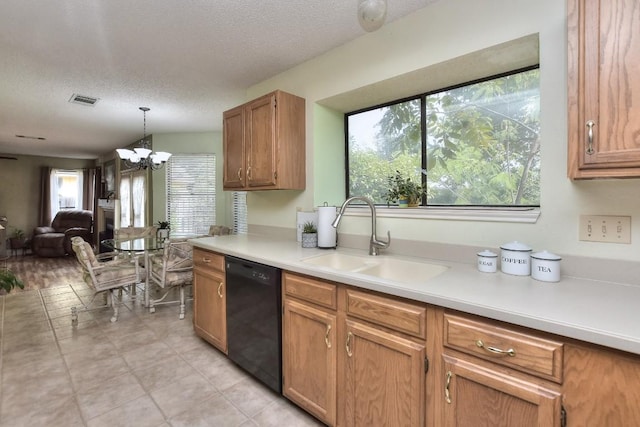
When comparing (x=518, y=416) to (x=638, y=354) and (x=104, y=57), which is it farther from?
(x=104, y=57)

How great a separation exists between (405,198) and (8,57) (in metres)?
3.31

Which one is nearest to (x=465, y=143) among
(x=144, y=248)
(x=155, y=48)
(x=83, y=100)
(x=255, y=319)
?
(x=255, y=319)

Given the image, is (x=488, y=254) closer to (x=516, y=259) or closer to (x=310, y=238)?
(x=516, y=259)

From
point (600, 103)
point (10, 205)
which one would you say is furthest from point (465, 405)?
point (10, 205)

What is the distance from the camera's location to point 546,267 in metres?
1.33

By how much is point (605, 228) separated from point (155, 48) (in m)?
3.00

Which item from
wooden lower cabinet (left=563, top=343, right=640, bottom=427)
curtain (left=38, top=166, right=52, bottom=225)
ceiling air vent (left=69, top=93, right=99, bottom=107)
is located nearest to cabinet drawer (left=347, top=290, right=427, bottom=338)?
wooden lower cabinet (left=563, top=343, right=640, bottom=427)

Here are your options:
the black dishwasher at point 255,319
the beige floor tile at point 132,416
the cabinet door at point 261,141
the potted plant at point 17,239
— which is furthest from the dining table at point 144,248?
the potted plant at point 17,239

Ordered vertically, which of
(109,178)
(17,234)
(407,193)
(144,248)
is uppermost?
(109,178)

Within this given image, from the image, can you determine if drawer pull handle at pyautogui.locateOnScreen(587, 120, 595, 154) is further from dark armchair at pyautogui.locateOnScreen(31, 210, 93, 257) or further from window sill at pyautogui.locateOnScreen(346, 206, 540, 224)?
dark armchair at pyautogui.locateOnScreen(31, 210, 93, 257)

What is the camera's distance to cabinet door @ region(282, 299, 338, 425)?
158cm

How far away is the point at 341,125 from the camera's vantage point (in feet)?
9.11

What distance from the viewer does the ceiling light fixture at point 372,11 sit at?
3.94 ft

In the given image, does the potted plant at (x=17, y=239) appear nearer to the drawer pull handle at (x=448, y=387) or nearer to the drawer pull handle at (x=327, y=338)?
the drawer pull handle at (x=327, y=338)
